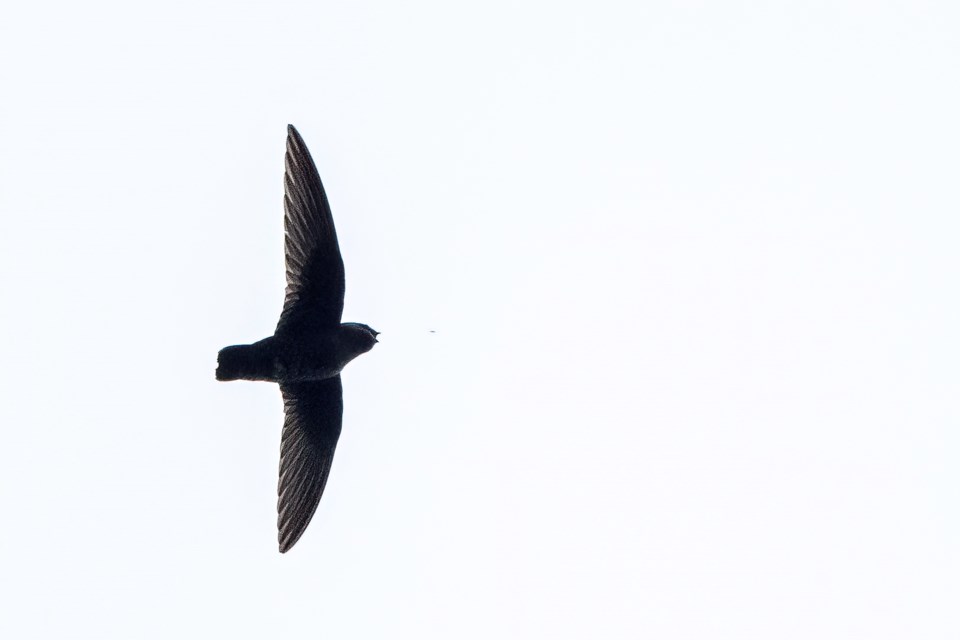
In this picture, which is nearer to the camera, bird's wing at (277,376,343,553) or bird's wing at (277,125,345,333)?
bird's wing at (277,125,345,333)

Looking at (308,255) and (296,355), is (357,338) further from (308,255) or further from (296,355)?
(308,255)

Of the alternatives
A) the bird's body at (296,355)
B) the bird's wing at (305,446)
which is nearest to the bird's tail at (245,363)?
the bird's body at (296,355)

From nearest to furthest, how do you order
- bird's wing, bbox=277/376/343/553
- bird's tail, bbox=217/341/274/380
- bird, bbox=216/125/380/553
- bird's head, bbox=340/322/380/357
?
bird's tail, bbox=217/341/274/380
bird, bbox=216/125/380/553
bird's head, bbox=340/322/380/357
bird's wing, bbox=277/376/343/553

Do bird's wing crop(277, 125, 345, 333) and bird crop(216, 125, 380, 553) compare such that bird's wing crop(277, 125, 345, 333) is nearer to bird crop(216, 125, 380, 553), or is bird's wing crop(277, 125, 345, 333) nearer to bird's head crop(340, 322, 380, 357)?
bird crop(216, 125, 380, 553)

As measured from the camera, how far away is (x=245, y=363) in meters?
11.5

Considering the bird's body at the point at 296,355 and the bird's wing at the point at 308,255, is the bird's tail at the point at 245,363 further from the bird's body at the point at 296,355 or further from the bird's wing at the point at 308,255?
the bird's wing at the point at 308,255

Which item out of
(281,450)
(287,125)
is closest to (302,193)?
(287,125)

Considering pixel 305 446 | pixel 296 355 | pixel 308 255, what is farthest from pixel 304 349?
pixel 305 446

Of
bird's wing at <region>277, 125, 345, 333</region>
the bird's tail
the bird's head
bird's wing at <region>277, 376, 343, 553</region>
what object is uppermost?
bird's wing at <region>277, 125, 345, 333</region>

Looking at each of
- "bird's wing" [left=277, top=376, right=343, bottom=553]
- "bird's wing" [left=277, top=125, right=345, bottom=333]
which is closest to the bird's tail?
"bird's wing" [left=277, top=125, right=345, bottom=333]

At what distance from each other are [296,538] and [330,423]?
1058 millimetres

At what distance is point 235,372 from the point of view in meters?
11.4

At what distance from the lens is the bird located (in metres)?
11.6

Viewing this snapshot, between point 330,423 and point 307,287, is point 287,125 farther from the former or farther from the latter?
point 330,423
